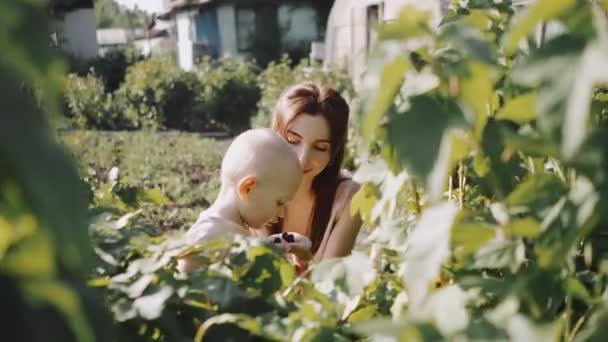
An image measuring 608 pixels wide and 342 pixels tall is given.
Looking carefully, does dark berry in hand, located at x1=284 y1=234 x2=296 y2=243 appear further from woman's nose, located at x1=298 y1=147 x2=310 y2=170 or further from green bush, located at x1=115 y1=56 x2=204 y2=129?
green bush, located at x1=115 y1=56 x2=204 y2=129

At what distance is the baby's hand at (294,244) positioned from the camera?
1.70 metres

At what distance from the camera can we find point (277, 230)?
10.7 feet

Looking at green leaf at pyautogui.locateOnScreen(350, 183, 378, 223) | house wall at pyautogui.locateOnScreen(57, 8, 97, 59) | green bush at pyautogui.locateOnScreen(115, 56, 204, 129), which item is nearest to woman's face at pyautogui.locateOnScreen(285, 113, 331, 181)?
green leaf at pyautogui.locateOnScreen(350, 183, 378, 223)

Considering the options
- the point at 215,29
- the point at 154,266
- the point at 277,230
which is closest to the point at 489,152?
the point at 154,266

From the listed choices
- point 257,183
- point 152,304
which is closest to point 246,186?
point 257,183

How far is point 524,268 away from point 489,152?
0.17 meters

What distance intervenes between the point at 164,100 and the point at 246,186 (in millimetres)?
15924

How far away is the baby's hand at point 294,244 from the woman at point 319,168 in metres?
0.93

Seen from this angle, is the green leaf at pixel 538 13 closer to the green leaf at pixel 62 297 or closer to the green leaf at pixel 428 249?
the green leaf at pixel 428 249

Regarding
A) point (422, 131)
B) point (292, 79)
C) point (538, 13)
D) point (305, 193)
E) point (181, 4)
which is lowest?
point (292, 79)

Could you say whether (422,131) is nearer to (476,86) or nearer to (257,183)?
(476,86)

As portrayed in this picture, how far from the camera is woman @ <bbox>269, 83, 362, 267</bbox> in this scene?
2.97 metres

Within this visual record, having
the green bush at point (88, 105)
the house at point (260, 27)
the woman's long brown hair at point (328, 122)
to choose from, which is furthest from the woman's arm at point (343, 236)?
the house at point (260, 27)

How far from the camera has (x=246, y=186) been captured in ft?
6.97
